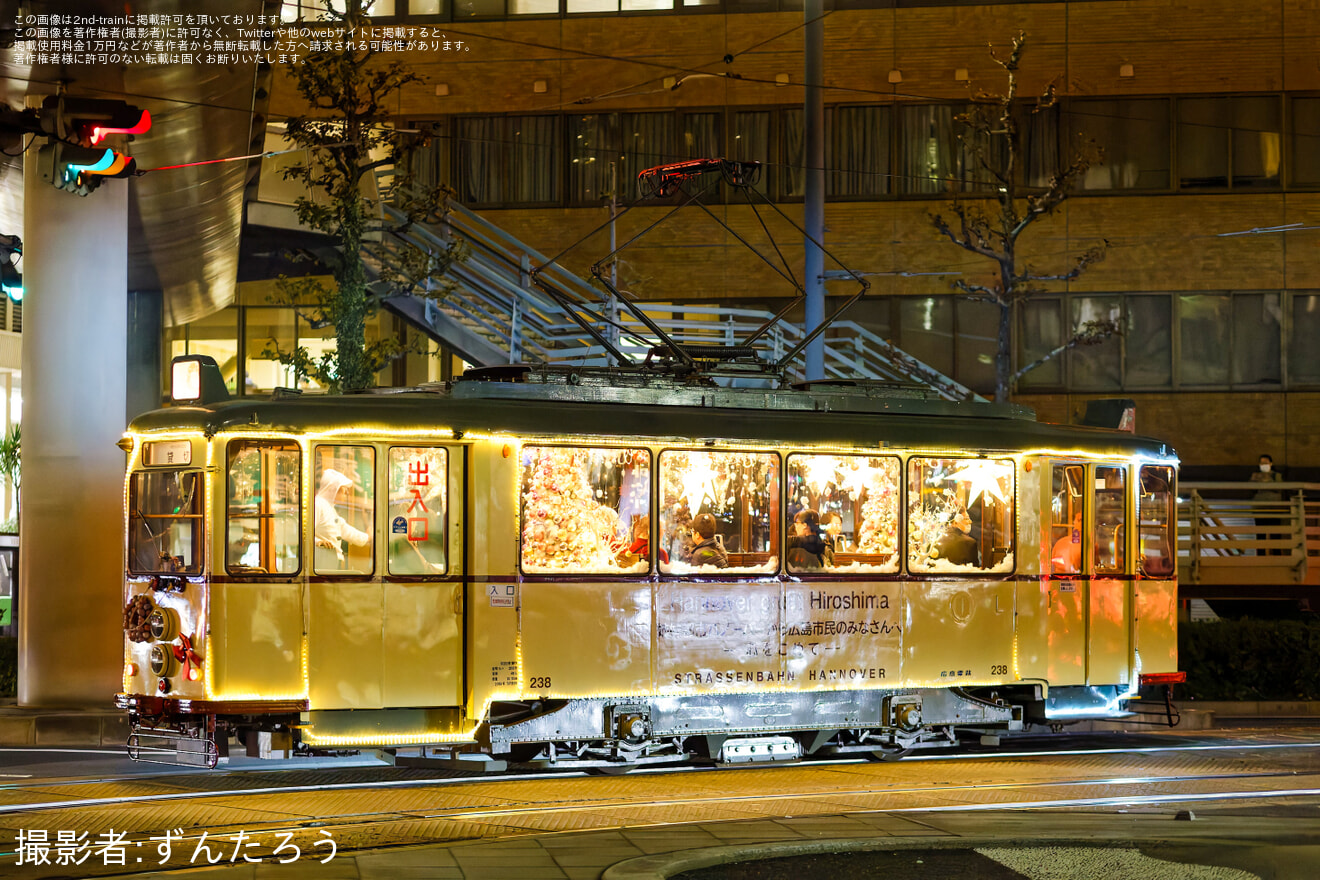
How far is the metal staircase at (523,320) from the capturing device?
23625 mm

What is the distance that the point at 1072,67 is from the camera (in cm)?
2867

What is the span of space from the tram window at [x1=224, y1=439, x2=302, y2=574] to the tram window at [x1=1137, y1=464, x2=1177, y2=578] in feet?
24.6

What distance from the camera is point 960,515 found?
44.4ft

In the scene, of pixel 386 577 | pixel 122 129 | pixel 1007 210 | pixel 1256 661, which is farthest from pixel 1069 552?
pixel 1007 210

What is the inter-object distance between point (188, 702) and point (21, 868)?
2782 mm

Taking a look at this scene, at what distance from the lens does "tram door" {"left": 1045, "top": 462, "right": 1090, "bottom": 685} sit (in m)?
13.9

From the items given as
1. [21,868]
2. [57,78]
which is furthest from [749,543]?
[57,78]

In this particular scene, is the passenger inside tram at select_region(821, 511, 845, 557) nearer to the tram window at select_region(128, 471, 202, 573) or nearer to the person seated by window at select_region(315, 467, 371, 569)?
the person seated by window at select_region(315, 467, 371, 569)

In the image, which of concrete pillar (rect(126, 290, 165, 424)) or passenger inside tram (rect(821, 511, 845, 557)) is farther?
concrete pillar (rect(126, 290, 165, 424))

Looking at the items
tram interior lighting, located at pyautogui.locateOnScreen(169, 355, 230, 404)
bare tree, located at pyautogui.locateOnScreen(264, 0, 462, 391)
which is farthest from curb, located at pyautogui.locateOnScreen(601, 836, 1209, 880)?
bare tree, located at pyautogui.locateOnScreen(264, 0, 462, 391)

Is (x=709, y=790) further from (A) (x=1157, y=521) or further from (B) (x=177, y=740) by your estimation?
(A) (x=1157, y=521)

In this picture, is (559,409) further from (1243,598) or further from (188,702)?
(1243,598)

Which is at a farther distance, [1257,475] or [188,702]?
A: [1257,475]

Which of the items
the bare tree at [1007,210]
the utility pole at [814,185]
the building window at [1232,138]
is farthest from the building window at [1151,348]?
the utility pole at [814,185]
